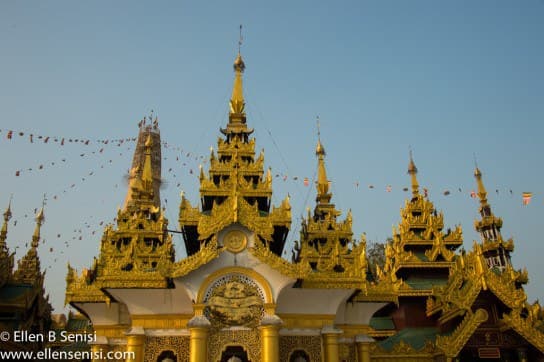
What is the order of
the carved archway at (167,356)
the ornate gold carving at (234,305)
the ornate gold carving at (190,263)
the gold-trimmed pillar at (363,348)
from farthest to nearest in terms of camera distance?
1. the gold-trimmed pillar at (363,348)
2. the carved archway at (167,356)
3. the ornate gold carving at (234,305)
4. the ornate gold carving at (190,263)

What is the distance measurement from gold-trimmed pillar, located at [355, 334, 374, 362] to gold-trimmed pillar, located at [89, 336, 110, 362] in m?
9.20

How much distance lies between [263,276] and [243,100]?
12001 mm

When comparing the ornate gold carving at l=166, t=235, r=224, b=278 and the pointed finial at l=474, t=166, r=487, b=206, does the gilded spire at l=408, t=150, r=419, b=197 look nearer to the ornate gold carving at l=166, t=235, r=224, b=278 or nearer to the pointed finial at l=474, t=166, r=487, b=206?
the pointed finial at l=474, t=166, r=487, b=206

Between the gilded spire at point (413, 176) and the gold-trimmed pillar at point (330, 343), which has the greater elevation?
the gilded spire at point (413, 176)

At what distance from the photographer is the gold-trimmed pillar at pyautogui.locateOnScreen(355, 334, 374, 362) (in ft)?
56.4

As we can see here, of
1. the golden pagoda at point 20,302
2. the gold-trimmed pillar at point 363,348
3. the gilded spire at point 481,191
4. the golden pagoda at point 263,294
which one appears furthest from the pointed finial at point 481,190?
the golden pagoda at point 20,302

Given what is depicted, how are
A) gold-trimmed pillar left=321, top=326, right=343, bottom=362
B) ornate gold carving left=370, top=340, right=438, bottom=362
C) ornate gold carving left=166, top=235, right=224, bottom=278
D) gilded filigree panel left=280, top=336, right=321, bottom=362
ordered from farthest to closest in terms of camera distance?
ornate gold carving left=370, top=340, right=438, bottom=362, gilded filigree panel left=280, top=336, right=321, bottom=362, gold-trimmed pillar left=321, top=326, right=343, bottom=362, ornate gold carving left=166, top=235, right=224, bottom=278

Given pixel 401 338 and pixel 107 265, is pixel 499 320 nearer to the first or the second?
pixel 401 338

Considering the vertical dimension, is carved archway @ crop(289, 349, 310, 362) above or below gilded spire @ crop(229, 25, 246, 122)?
below

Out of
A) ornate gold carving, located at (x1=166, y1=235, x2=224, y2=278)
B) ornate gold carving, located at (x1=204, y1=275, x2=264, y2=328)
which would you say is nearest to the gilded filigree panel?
ornate gold carving, located at (x1=204, y1=275, x2=264, y2=328)

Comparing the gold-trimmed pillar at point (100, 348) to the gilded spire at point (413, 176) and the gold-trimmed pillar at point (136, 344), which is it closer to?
the gold-trimmed pillar at point (136, 344)

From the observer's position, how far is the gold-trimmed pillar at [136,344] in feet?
49.7

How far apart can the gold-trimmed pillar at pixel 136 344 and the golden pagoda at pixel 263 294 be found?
3 cm

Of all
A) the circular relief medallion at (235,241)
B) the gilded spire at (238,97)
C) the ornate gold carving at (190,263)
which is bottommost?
the ornate gold carving at (190,263)
